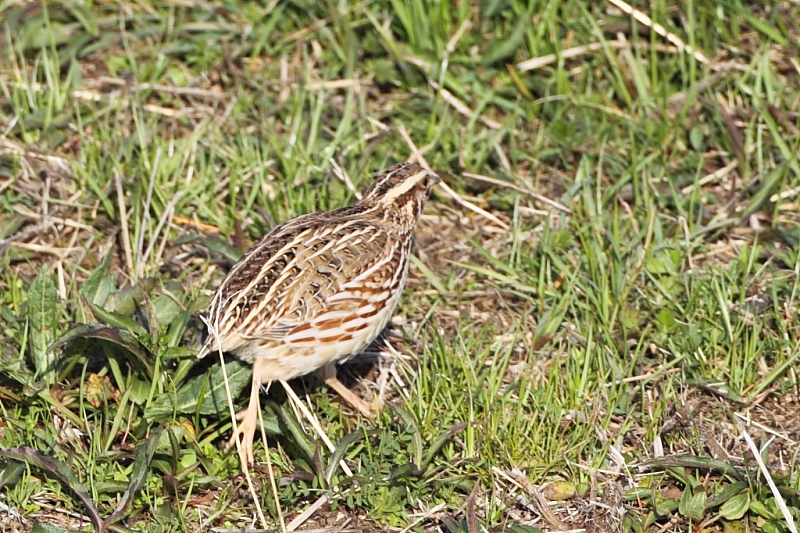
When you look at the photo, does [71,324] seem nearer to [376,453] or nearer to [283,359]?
[283,359]

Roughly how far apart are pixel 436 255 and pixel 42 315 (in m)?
2.33

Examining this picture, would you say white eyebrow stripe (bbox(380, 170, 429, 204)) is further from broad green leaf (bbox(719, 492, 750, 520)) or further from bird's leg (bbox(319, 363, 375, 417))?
broad green leaf (bbox(719, 492, 750, 520))

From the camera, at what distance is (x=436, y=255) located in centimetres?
684

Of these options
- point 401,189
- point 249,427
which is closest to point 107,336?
point 249,427

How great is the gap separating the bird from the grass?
17 centimetres

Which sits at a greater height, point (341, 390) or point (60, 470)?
point (60, 470)

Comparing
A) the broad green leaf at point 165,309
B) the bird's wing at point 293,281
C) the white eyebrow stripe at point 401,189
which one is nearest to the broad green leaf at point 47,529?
the bird's wing at point 293,281

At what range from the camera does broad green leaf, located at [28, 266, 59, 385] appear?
5523 millimetres

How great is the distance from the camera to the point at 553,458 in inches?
213

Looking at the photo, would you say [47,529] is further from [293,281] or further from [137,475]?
[293,281]

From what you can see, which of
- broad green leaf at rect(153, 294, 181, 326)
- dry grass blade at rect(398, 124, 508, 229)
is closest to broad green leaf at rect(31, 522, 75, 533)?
broad green leaf at rect(153, 294, 181, 326)

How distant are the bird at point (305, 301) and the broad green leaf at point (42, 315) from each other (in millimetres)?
759

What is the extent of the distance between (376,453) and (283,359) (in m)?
0.62

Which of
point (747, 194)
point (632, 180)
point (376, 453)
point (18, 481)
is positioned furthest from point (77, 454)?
point (747, 194)
